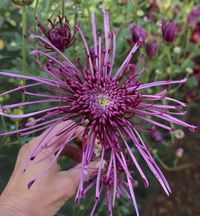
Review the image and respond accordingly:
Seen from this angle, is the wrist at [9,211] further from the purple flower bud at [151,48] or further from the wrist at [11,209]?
the purple flower bud at [151,48]

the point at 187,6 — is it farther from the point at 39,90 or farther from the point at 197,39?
the point at 39,90

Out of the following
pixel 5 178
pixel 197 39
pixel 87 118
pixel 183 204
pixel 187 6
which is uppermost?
pixel 187 6

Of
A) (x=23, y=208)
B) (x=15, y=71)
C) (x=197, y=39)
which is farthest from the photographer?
(x=197, y=39)

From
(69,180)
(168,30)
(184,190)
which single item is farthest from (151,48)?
(184,190)

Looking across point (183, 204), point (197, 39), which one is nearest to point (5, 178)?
point (197, 39)

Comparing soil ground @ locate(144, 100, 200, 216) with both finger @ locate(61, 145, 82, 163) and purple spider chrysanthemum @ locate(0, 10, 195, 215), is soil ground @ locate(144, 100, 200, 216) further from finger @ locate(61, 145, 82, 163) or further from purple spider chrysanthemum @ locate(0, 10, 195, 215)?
purple spider chrysanthemum @ locate(0, 10, 195, 215)

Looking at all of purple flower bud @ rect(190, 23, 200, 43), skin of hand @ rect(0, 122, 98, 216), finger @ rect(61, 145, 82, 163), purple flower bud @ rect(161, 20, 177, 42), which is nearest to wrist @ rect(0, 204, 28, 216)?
skin of hand @ rect(0, 122, 98, 216)
